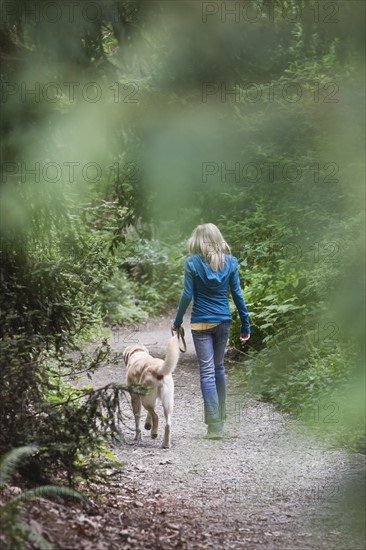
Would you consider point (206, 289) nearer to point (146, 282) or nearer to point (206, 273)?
point (206, 273)

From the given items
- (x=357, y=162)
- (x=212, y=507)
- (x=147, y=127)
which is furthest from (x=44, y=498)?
(x=357, y=162)

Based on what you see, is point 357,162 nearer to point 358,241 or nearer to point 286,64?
point 358,241

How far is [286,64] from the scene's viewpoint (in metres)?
4.28


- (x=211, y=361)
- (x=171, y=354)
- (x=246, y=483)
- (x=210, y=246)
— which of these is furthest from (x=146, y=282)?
(x=246, y=483)

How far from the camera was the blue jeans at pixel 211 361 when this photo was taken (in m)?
8.12

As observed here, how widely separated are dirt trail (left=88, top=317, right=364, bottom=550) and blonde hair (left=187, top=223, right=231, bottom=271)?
1697mm

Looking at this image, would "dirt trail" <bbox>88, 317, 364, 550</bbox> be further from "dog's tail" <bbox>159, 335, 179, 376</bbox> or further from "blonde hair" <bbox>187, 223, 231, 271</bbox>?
"blonde hair" <bbox>187, 223, 231, 271</bbox>

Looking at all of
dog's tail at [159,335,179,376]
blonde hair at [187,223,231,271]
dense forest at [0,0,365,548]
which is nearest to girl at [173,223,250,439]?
blonde hair at [187,223,231,271]

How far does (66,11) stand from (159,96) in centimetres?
67

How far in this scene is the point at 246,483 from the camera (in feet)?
21.6

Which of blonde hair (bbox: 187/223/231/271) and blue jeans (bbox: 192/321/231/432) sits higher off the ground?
blonde hair (bbox: 187/223/231/271)

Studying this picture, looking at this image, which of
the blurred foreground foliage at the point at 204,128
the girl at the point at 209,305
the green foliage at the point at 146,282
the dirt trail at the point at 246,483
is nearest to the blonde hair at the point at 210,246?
the girl at the point at 209,305

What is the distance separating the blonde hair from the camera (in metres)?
7.87

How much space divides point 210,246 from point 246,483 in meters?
2.53
